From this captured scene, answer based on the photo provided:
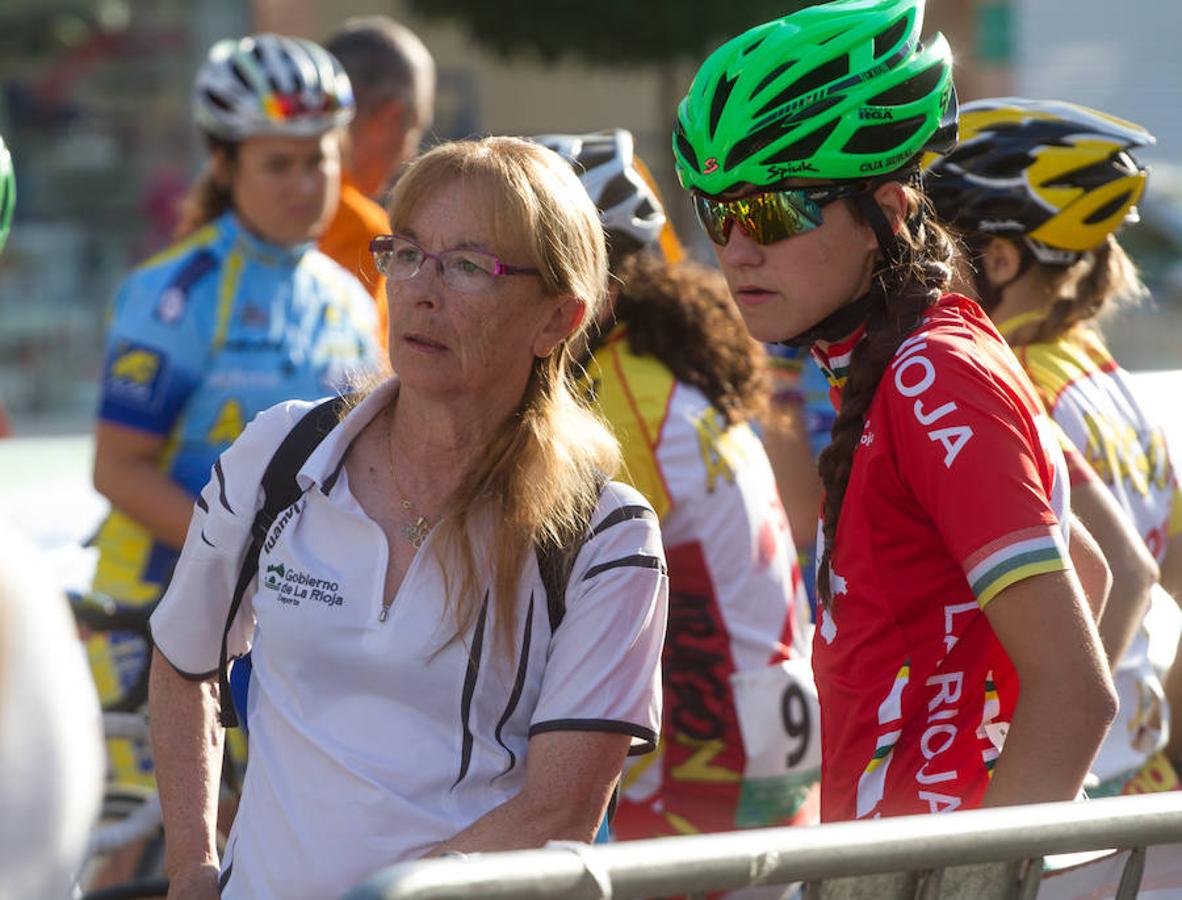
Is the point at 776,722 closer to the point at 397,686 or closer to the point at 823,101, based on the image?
the point at 397,686

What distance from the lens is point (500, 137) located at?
3016 millimetres

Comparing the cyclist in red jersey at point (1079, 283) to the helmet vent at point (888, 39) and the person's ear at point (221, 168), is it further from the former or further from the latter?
the person's ear at point (221, 168)

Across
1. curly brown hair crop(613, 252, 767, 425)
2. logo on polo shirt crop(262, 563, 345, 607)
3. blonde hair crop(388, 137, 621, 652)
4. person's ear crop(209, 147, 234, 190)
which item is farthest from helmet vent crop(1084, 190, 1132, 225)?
person's ear crop(209, 147, 234, 190)

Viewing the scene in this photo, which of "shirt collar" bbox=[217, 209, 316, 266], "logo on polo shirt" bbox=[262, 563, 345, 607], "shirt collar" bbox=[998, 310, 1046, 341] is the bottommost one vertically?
"shirt collar" bbox=[217, 209, 316, 266]

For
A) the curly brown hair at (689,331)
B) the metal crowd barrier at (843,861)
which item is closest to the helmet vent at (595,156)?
the curly brown hair at (689,331)

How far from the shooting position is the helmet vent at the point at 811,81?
285cm

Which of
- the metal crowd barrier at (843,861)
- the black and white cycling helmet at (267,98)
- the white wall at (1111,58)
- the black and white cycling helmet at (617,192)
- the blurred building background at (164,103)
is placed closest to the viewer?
the metal crowd barrier at (843,861)

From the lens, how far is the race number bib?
12.8 feet

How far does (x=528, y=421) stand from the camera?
293 cm

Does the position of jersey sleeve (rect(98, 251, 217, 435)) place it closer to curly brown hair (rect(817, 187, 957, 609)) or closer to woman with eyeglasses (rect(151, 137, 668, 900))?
woman with eyeglasses (rect(151, 137, 668, 900))

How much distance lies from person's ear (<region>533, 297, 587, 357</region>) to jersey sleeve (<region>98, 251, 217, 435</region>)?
8.04ft

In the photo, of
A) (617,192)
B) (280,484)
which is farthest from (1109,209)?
(280,484)

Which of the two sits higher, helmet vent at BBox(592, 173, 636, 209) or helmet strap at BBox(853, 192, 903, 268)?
helmet strap at BBox(853, 192, 903, 268)

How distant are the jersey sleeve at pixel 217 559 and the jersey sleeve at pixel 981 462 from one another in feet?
3.33
